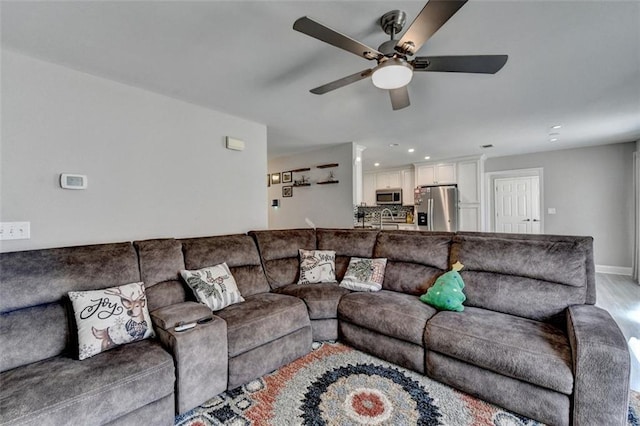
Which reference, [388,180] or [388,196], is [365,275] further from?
[388,180]

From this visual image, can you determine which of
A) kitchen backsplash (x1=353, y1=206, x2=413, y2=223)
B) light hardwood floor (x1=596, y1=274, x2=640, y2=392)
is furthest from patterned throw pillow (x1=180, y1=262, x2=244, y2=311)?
kitchen backsplash (x1=353, y1=206, x2=413, y2=223)

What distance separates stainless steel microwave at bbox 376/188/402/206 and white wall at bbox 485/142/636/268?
2.78 metres

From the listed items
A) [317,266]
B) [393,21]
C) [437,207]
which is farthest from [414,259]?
[437,207]

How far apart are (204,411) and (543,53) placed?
3.44 meters

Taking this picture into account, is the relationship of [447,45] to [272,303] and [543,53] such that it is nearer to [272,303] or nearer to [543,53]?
[543,53]

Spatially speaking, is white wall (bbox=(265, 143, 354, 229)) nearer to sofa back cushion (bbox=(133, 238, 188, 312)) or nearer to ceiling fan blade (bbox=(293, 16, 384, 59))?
sofa back cushion (bbox=(133, 238, 188, 312))

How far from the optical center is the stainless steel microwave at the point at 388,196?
23.8ft

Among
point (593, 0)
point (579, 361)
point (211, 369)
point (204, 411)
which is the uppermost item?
point (593, 0)

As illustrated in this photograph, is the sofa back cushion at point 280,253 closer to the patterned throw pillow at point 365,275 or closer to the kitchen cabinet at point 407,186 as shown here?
the patterned throw pillow at point 365,275

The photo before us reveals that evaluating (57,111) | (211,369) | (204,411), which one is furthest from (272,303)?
(57,111)

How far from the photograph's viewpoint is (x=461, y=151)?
5.66 meters

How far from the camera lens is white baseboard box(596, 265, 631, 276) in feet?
17.0

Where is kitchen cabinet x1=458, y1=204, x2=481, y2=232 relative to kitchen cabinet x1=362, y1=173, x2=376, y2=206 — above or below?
below

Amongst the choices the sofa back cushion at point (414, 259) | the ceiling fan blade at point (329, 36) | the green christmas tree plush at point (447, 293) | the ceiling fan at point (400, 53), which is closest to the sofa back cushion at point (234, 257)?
the sofa back cushion at point (414, 259)
